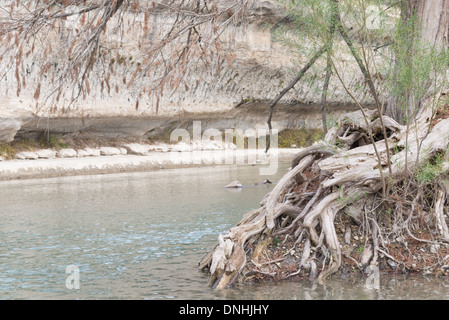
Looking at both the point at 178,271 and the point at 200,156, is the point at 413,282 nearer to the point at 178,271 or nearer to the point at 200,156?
the point at 178,271

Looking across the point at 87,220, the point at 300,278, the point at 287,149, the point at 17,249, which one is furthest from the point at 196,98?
the point at 300,278

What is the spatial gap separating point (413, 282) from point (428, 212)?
1541 mm

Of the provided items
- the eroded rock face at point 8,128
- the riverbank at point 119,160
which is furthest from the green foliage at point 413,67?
the eroded rock face at point 8,128

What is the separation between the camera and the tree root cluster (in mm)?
8477

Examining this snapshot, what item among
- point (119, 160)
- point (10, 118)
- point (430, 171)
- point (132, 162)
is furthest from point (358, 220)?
point (132, 162)

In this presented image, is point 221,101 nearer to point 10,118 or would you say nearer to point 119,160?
point 119,160

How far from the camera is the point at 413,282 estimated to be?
8172 mm

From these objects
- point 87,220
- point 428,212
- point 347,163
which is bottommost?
point 87,220

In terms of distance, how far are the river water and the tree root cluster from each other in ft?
1.20

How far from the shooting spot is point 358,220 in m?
9.14

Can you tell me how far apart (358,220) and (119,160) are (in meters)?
19.4

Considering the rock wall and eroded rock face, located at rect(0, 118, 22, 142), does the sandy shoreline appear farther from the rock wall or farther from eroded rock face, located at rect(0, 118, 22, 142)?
the rock wall

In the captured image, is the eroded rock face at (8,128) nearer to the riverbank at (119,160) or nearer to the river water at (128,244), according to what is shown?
the riverbank at (119,160)

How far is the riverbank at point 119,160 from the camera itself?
2442 cm
